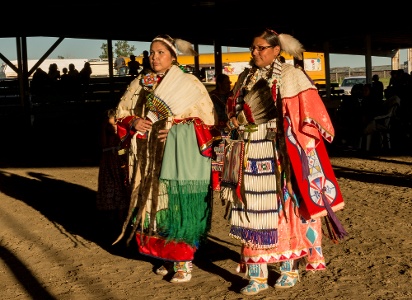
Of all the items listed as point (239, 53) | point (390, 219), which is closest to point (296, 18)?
point (390, 219)

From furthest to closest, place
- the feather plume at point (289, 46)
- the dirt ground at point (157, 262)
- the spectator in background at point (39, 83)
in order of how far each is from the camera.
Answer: the spectator in background at point (39, 83)
the dirt ground at point (157, 262)
the feather plume at point (289, 46)

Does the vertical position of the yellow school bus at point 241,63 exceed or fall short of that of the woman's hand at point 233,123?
it exceeds it

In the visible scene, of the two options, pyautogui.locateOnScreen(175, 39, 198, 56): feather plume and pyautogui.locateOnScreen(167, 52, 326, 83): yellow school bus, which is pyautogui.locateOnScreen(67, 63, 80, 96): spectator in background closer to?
pyautogui.locateOnScreen(175, 39, 198, 56): feather plume

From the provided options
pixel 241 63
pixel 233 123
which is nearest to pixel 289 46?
pixel 233 123

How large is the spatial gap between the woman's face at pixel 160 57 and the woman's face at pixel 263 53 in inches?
26.6

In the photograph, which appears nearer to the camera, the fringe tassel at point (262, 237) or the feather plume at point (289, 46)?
the fringe tassel at point (262, 237)

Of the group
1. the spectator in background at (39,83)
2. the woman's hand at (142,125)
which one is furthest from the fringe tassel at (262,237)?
the spectator in background at (39,83)

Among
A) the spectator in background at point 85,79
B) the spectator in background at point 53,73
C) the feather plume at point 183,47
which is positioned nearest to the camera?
the feather plume at point 183,47

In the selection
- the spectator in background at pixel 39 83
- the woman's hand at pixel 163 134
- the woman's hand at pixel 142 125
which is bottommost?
the woman's hand at pixel 163 134

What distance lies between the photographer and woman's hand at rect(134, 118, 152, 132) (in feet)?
15.9

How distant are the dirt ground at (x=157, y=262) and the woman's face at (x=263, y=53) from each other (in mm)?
1366

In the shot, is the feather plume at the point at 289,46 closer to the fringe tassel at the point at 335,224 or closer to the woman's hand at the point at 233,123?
the woman's hand at the point at 233,123

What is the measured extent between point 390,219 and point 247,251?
2627 millimetres

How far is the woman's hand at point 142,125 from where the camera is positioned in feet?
15.9
